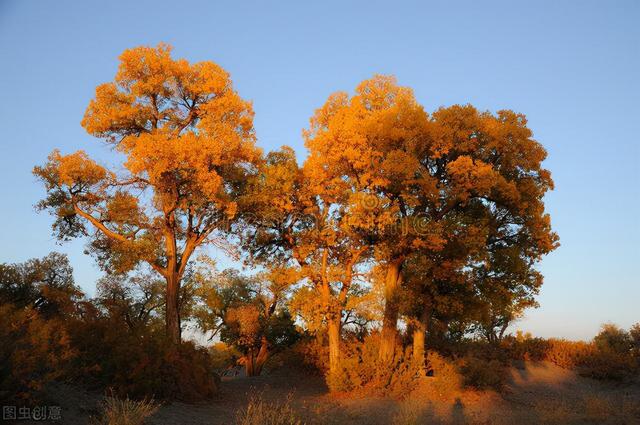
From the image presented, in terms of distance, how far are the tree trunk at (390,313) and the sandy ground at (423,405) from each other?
8.83 ft

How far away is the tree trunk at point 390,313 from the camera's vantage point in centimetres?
2186

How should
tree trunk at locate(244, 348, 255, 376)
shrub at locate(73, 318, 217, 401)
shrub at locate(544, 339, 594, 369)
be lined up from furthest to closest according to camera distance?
tree trunk at locate(244, 348, 255, 376)
shrub at locate(544, 339, 594, 369)
shrub at locate(73, 318, 217, 401)

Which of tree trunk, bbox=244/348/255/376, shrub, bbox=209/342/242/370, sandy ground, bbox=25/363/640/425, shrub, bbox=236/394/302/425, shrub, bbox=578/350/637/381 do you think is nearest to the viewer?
shrub, bbox=236/394/302/425

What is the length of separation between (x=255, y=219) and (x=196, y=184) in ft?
11.0

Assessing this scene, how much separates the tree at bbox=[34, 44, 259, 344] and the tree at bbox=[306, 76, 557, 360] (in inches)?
158

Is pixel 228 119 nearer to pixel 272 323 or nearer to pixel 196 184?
pixel 196 184

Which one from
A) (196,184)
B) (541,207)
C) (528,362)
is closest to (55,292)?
(196,184)

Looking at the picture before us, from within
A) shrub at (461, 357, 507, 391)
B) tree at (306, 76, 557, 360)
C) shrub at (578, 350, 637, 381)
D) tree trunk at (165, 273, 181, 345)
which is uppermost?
tree at (306, 76, 557, 360)

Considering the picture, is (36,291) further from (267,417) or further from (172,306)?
(267,417)

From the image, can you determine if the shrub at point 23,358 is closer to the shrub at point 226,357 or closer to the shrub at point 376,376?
the shrub at point 376,376

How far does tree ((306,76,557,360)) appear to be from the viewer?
20.8 metres

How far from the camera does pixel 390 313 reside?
22156 millimetres

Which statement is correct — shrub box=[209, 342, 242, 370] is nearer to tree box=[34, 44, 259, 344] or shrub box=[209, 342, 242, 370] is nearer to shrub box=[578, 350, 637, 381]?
tree box=[34, 44, 259, 344]

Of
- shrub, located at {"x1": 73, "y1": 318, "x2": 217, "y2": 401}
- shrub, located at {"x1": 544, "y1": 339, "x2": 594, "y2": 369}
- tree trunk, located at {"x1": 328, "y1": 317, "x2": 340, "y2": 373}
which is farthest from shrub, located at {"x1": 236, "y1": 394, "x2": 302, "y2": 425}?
shrub, located at {"x1": 544, "y1": 339, "x2": 594, "y2": 369}
